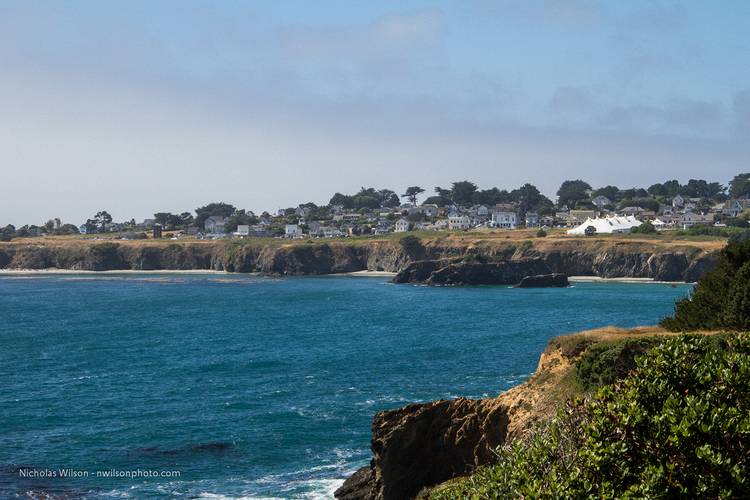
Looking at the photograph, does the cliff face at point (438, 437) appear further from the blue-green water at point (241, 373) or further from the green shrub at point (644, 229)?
the green shrub at point (644, 229)

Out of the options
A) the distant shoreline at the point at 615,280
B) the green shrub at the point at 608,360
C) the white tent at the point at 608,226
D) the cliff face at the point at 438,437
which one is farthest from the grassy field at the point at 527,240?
the cliff face at the point at 438,437

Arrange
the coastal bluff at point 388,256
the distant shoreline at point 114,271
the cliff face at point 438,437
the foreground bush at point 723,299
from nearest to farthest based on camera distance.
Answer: the cliff face at point 438,437
the foreground bush at point 723,299
the coastal bluff at point 388,256
the distant shoreline at point 114,271

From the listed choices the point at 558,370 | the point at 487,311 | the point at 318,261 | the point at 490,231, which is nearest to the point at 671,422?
the point at 558,370

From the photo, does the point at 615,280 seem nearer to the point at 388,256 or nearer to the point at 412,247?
the point at 412,247

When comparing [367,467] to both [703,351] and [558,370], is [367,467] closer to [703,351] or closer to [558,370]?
[558,370]

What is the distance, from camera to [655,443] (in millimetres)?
15516

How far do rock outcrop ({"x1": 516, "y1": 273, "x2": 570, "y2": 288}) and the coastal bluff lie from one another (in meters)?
5.72

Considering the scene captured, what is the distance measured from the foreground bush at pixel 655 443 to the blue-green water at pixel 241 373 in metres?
19.2

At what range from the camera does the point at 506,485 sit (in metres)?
16.2

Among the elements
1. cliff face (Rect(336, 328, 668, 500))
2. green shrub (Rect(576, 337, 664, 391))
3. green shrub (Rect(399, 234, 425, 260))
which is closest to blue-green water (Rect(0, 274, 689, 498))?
cliff face (Rect(336, 328, 668, 500))

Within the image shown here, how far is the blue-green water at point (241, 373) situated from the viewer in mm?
37500

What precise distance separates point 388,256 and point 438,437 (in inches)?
5602

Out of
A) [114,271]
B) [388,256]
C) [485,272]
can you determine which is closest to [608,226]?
[485,272]

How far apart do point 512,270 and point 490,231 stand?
47.4 m
